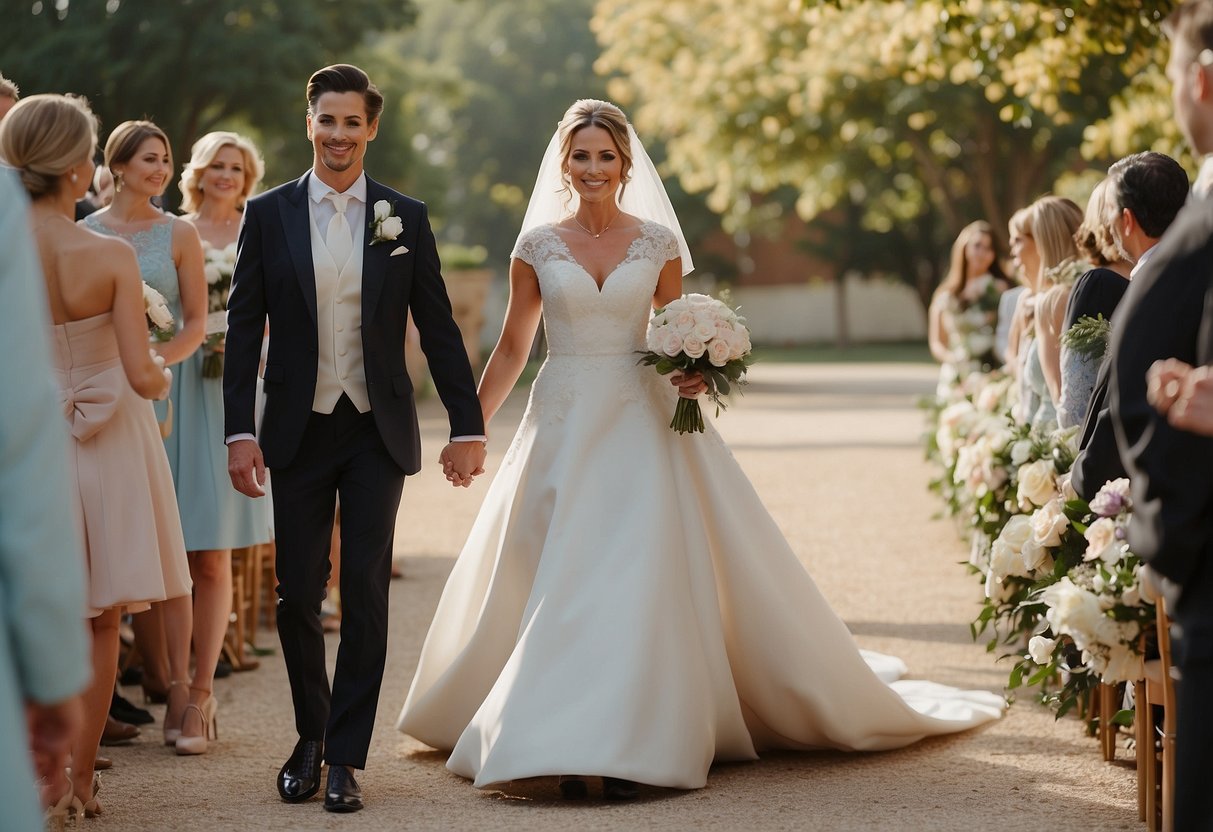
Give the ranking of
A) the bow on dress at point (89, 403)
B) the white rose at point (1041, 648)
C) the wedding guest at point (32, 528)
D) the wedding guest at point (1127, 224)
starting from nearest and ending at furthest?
the wedding guest at point (32, 528) < the wedding guest at point (1127, 224) < the bow on dress at point (89, 403) < the white rose at point (1041, 648)

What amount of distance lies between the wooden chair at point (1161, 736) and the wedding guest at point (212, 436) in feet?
12.4

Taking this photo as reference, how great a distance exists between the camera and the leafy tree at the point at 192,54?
1480cm

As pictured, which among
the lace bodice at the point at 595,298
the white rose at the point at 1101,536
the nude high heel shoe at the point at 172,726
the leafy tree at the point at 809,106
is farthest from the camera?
the leafy tree at the point at 809,106

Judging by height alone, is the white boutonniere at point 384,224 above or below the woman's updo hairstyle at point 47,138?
below

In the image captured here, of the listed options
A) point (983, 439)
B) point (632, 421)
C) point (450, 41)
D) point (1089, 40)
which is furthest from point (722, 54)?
point (450, 41)

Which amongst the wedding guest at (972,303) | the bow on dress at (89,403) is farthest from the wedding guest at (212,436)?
the wedding guest at (972,303)

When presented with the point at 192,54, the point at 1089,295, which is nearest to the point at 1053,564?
the point at 1089,295

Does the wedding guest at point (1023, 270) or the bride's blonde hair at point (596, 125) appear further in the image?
the wedding guest at point (1023, 270)

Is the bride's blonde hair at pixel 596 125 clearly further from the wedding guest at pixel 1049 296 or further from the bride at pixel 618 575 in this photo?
the wedding guest at pixel 1049 296

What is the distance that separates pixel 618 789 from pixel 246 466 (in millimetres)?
1752

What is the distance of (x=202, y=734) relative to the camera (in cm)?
658

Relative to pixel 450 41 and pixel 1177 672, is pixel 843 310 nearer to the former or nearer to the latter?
pixel 450 41

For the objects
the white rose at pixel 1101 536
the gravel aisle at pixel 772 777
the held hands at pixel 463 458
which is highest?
the held hands at pixel 463 458

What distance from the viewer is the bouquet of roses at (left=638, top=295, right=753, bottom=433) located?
19.4 feet
